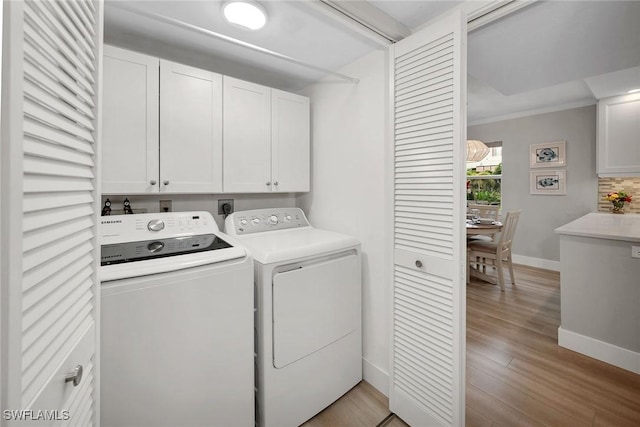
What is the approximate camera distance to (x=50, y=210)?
0.63 m

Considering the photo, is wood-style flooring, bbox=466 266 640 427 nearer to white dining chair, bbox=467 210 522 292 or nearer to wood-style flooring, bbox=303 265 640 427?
wood-style flooring, bbox=303 265 640 427

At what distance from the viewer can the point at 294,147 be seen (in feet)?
7.50

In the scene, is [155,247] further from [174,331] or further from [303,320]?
[303,320]

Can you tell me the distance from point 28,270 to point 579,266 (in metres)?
3.29

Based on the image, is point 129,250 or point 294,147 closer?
point 129,250

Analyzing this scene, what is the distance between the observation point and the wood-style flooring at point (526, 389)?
164 cm

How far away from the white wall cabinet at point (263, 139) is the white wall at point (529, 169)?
4144 mm

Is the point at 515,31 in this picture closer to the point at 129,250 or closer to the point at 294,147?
the point at 294,147

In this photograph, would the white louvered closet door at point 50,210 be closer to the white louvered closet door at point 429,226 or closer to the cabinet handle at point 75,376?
the cabinet handle at point 75,376

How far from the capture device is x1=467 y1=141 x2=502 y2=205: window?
5.12 metres

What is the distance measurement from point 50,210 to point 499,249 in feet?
13.6

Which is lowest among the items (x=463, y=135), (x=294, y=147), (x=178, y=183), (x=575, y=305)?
(x=575, y=305)

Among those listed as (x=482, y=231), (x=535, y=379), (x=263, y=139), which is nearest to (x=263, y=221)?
(x=263, y=139)

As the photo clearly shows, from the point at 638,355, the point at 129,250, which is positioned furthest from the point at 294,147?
the point at 638,355
